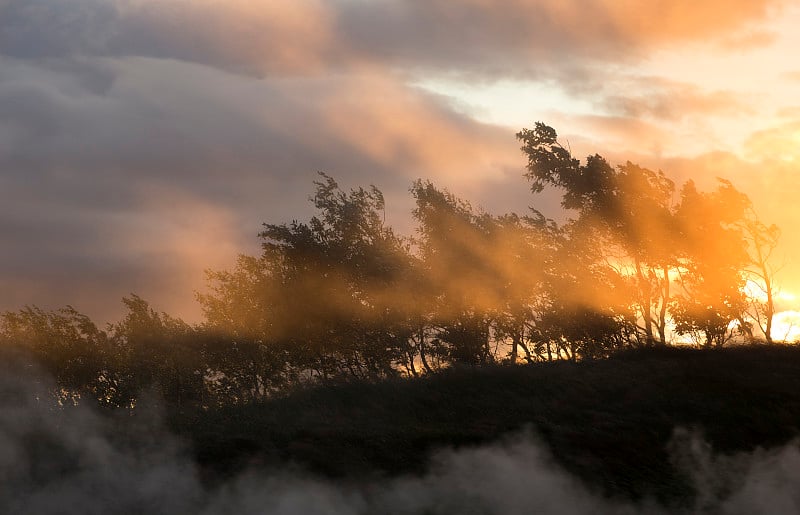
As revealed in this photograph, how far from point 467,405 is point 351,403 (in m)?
3.70

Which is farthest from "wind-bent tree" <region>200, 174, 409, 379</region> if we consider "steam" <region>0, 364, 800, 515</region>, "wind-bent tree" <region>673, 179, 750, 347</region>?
"steam" <region>0, 364, 800, 515</region>

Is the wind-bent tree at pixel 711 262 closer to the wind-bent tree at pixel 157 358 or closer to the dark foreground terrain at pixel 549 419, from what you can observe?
the dark foreground terrain at pixel 549 419

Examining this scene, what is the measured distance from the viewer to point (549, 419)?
2369 centimetres

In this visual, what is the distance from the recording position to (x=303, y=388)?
30.0 meters

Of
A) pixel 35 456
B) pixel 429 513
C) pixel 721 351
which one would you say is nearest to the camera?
pixel 429 513

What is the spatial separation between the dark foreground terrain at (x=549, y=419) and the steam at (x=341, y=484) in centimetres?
46

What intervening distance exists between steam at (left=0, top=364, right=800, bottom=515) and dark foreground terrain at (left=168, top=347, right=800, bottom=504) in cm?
46

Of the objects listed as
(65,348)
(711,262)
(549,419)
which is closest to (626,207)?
(711,262)

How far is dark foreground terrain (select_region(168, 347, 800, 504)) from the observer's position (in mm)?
20109

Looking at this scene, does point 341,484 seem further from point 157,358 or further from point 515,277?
point 157,358

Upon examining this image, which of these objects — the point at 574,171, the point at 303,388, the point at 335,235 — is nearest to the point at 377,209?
the point at 335,235

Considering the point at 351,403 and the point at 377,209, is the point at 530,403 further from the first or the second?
the point at 377,209

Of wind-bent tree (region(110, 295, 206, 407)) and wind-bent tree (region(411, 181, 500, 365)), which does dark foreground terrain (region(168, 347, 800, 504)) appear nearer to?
wind-bent tree (region(411, 181, 500, 365))

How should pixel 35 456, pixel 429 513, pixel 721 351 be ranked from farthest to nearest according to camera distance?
1. pixel 721 351
2. pixel 35 456
3. pixel 429 513
